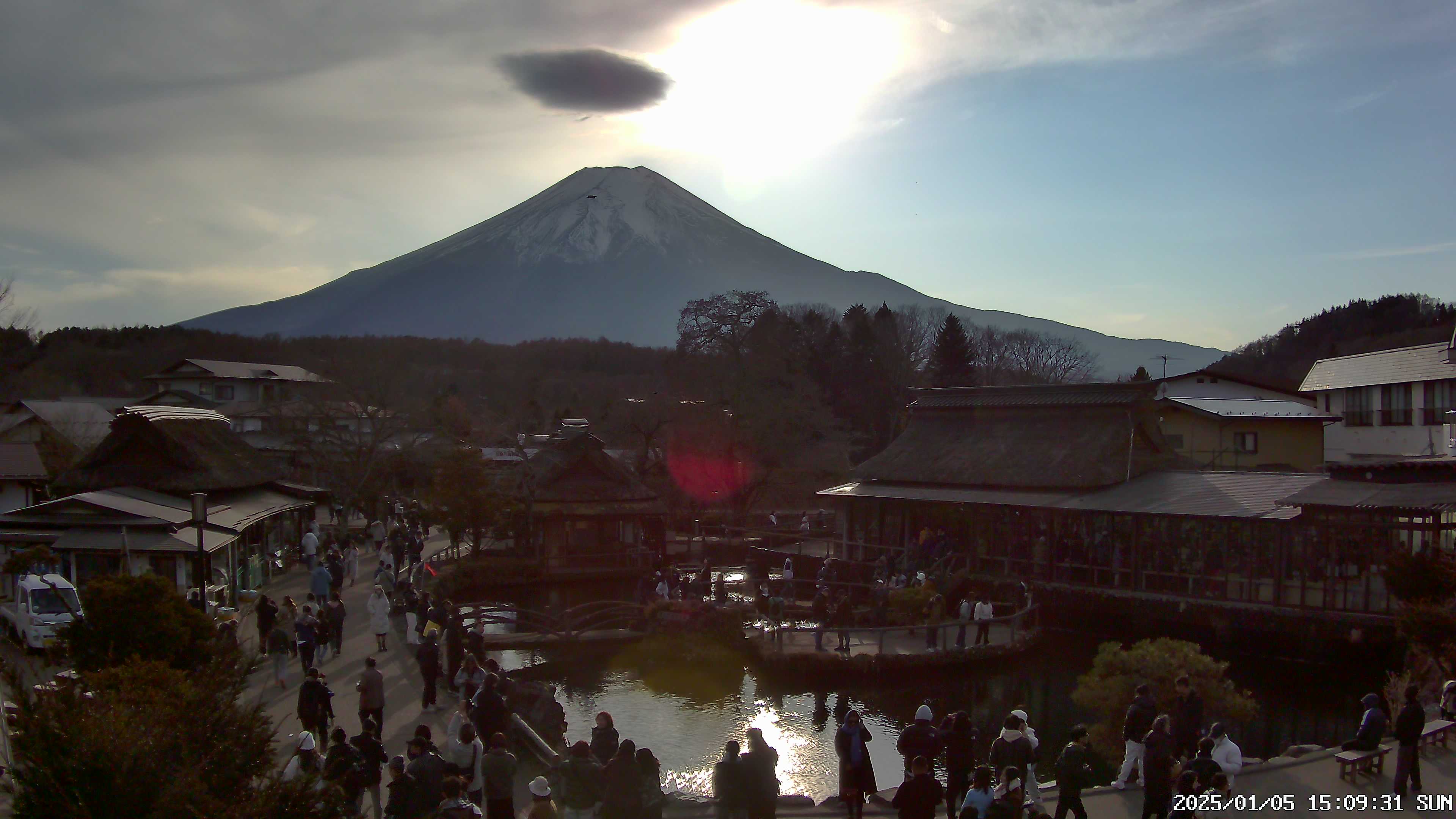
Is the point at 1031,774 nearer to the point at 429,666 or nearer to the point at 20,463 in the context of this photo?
the point at 429,666

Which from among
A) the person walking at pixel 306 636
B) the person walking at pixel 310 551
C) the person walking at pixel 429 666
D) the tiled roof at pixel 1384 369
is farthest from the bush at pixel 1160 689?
the tiled roof at pixel 1384 369

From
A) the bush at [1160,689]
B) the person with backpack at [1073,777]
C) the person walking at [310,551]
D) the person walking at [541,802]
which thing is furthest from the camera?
the person walking at [310,551]

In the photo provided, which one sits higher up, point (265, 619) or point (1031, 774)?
point (265, 619)

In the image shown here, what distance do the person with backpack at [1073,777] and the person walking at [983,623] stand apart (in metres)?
10.5

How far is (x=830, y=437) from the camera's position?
4350 cm

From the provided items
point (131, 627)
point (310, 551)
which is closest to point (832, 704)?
point (131, 627)

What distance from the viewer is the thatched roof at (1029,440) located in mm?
25281

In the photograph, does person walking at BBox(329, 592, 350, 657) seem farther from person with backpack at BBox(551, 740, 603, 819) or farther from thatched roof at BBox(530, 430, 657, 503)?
thatched roof at BBox(530, 430, 657, 503)

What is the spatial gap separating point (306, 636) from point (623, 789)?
325 inches

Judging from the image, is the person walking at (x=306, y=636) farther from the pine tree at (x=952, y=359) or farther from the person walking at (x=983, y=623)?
the pine tree at (x=952, y=359)

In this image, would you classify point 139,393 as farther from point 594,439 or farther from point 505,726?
point 505,726

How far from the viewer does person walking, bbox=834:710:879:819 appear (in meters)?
8.95

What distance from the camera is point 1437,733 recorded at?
1117 centimetres

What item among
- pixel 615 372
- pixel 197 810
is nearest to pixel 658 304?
pixel 615 372
